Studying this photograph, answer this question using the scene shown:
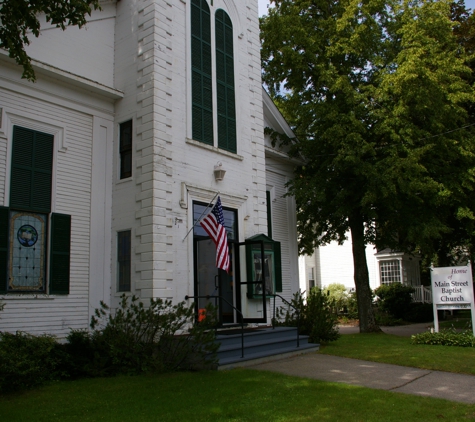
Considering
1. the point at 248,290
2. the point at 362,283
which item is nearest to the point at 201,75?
the point at 248,290

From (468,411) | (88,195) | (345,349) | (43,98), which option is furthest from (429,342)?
(43,98)

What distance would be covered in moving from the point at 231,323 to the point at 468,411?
24.7ft

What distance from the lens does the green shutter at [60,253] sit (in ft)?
35.7

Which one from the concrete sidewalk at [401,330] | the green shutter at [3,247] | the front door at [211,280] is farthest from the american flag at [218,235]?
the concrete sidewalk at [401,330]

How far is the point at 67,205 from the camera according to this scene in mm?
11453

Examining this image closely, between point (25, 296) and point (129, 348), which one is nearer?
point (129, 348)

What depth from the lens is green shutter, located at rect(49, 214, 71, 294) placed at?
35.7 feet

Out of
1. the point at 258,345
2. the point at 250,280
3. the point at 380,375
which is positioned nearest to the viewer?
the point at 380,375

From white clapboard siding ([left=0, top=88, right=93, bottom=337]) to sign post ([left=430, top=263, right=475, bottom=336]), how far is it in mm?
9460

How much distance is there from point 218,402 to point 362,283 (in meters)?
12.0

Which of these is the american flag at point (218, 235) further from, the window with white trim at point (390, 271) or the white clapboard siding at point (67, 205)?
the window with white trim at point (390, 271)

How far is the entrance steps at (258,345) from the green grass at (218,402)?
1.34 metres

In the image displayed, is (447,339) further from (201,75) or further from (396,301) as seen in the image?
(396,301)

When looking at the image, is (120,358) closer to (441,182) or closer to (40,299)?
(40,299)
